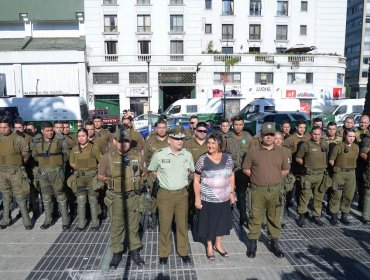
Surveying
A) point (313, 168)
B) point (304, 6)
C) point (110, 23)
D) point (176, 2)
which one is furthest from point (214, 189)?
point (304, 6)

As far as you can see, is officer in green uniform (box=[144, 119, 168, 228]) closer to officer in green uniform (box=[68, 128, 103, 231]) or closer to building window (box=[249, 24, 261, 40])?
officer in green uniform (box=[68, 128, 103, 231])

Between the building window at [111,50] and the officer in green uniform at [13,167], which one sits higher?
the building window at [111,50]

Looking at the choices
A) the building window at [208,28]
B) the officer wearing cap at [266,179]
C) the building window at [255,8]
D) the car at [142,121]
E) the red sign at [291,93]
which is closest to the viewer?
the officer wearing cap at [266,179]

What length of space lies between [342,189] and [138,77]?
28.5 m

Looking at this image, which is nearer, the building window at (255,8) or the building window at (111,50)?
the building window at (111,50)

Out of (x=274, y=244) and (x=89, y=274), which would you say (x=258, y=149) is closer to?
(x=274, y=244)

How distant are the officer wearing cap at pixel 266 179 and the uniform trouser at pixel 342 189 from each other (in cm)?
191

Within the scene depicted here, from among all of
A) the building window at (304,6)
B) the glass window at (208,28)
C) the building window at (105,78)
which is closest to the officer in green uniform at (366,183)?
the building window at (105,78)

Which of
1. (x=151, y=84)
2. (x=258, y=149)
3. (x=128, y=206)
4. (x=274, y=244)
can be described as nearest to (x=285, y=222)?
(x=274, y=244)

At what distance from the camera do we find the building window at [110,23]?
32406mm

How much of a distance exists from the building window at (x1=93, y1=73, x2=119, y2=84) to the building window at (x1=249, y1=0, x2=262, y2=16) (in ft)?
55.7

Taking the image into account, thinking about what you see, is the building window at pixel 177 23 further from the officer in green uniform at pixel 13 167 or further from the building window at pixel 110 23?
the officer in green uniform at pixel 13 167

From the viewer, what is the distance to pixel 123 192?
4.72 metres

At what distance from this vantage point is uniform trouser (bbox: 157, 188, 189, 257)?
4664mm
